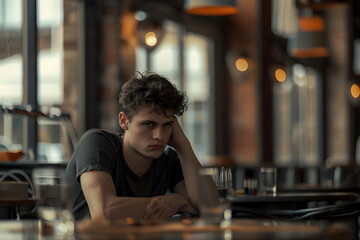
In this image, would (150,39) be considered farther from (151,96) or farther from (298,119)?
(298,119)

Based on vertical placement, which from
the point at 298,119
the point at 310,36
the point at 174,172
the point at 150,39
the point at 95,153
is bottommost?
the point at 298,119

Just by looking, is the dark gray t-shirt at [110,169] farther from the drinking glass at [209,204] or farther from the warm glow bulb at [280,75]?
the warm glow bulb at [280,75]

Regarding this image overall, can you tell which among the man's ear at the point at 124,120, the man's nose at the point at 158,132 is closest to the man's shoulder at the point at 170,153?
the man's ear at the point at 124,120

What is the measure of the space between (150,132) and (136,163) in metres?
0.16

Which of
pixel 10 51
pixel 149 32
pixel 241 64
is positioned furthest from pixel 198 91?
pixel 10 51

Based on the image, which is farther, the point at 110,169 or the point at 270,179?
the point at 270,179

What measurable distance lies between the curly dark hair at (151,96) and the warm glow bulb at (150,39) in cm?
439

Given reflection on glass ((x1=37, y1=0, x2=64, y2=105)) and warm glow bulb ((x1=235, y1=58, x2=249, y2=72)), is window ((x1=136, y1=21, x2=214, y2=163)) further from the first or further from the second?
reflection on glass ((x1=37, y1=0, x2=64, y2=105))

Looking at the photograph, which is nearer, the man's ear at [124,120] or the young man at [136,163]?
the young man at [136,163]

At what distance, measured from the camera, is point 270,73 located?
10305 millimetres

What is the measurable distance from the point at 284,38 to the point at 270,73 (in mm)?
1004

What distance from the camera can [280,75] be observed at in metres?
10.3

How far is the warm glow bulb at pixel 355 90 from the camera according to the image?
526 inches

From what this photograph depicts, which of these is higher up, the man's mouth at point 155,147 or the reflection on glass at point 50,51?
the reflection on glass at point 50,51
